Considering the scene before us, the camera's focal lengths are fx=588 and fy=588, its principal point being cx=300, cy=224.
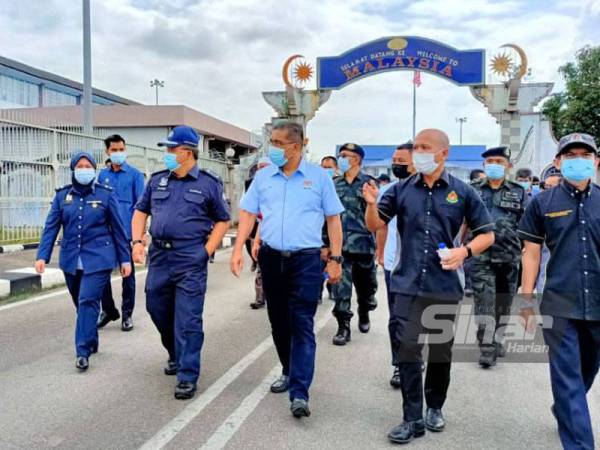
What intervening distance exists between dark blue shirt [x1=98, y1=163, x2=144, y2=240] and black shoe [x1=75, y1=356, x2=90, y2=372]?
199 cm

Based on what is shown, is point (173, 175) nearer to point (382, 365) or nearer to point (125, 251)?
point (125, 251)

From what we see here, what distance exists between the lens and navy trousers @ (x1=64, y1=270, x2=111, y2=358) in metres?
4.80

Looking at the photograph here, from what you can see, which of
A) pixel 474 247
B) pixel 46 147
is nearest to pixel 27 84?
pixel 46 147

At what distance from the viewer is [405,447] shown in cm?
347

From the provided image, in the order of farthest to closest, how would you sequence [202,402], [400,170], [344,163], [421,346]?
[344,163] < [400,170] < [202,402] < [421,346]

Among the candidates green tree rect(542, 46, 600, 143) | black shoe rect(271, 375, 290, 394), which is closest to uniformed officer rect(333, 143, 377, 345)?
black shoe rect(271, 375, 290, 394)

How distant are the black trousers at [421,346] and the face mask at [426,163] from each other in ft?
2.56

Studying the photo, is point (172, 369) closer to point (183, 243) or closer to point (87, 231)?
point (183, 243)

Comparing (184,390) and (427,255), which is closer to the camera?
(427,255)

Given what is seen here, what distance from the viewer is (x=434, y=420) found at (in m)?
3.74

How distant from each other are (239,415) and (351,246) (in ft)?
7.89

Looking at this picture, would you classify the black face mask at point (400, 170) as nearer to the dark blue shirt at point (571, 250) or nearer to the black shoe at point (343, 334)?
the dark blue shirt at point (571, 250)

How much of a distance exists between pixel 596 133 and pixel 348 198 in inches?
972

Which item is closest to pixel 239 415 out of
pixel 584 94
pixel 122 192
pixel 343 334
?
pixel 343 334
